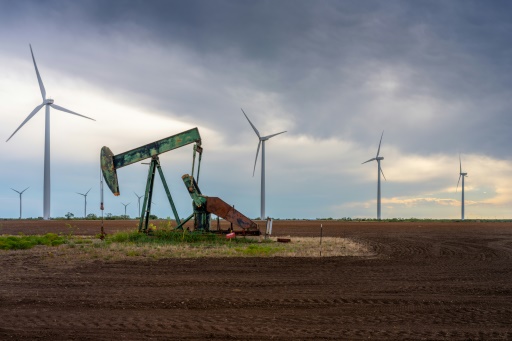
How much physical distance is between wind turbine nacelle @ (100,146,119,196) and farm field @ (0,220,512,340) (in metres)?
7.35

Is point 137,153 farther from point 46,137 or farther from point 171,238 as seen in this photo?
point 46,137

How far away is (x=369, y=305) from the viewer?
944 centimetres

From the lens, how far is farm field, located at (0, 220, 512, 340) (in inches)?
298

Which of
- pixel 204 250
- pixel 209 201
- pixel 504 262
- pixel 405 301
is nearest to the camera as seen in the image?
pixel 405 301

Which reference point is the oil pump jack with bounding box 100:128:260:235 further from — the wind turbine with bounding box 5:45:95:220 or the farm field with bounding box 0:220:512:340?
the wind turbine with bounding box 5:45:95:220

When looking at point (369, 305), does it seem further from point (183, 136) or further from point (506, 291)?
point (183, 136)

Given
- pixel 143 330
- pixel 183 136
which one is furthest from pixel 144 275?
pixel 183 136

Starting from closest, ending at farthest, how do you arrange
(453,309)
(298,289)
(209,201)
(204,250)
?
(453,309) < (298,289) < (204,250) < (209,201)

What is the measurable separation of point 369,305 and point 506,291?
3927mm

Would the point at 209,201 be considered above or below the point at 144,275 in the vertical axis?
above

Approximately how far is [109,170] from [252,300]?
15.4m

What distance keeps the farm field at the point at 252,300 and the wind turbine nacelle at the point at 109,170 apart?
289 inches

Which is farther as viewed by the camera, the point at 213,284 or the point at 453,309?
the point at 213,284

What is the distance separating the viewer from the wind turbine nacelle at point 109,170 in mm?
23547
